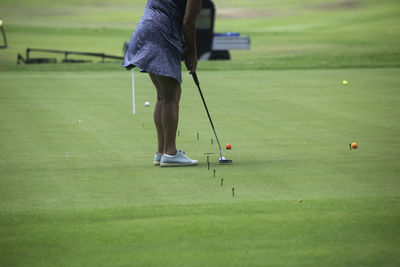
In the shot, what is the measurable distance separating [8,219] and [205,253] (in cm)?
156

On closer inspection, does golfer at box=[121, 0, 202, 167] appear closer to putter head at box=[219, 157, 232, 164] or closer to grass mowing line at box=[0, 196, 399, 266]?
putter head at box=[219, 157, 232, 164]

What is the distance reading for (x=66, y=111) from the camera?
10.7 meters

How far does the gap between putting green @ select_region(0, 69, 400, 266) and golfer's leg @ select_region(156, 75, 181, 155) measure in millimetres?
327

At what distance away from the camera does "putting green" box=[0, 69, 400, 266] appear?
13.9 feet

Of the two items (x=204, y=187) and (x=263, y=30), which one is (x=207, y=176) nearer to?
(x=204, y=187)

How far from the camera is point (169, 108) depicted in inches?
273

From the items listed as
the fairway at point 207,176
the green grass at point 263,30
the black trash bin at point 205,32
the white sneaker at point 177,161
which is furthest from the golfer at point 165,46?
the black trash bin at point 205,32

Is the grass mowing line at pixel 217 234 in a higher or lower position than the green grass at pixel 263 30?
higher

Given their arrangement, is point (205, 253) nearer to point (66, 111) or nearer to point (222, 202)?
point (222, 202)

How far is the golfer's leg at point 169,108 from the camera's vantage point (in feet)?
22.6

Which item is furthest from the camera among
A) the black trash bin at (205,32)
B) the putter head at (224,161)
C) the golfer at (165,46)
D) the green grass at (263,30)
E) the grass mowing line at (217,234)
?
the black trash bin at (205,32)

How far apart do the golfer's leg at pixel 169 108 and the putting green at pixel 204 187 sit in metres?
0.33

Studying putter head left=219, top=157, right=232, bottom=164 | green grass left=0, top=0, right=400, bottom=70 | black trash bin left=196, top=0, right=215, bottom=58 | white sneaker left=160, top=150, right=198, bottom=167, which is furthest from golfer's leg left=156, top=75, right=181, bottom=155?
black trash bin left=196, top=0, right=215, bottom=58

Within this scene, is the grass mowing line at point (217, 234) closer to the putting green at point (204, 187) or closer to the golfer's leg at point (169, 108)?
the putting green at point (204, 187)
